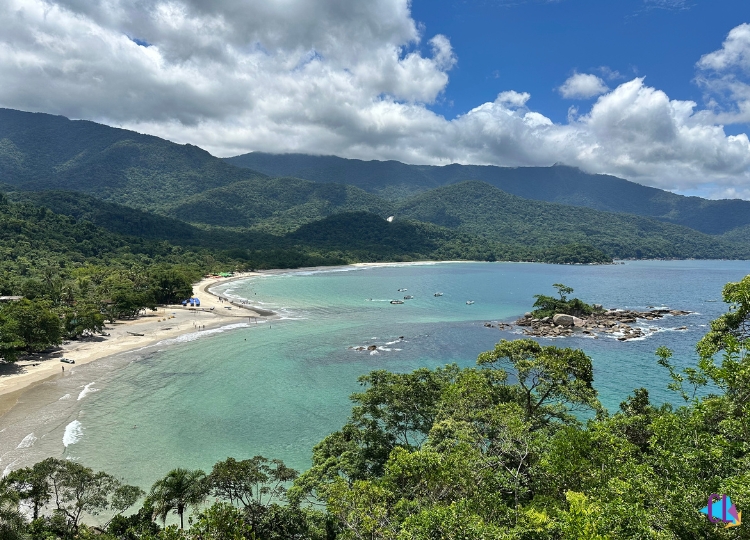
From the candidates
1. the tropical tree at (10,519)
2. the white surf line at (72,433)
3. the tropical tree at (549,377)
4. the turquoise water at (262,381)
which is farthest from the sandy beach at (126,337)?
the tropical tree at (549,377)

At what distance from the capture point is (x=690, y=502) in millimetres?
8227

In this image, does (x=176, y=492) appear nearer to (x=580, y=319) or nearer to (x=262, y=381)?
(x=262, y=381)

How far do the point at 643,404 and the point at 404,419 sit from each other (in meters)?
12.4

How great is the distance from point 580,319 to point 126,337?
69599 millimetres

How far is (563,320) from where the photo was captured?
6397cm

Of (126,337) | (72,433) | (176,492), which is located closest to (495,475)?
(176,492)

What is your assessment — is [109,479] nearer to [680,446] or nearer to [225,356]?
[680,446]

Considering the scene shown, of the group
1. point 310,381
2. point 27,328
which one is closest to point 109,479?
point 310,381

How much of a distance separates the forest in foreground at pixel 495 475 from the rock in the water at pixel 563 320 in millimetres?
45709

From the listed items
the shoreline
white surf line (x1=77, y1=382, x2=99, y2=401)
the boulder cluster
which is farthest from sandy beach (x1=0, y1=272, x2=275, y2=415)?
the boulder cluster

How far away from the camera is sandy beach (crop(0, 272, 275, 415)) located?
125ft

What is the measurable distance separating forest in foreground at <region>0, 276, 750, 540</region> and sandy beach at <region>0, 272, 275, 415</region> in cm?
2467

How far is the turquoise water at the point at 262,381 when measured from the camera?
2711cm

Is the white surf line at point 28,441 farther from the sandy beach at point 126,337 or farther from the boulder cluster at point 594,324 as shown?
the boulder cluster at point 594,324
